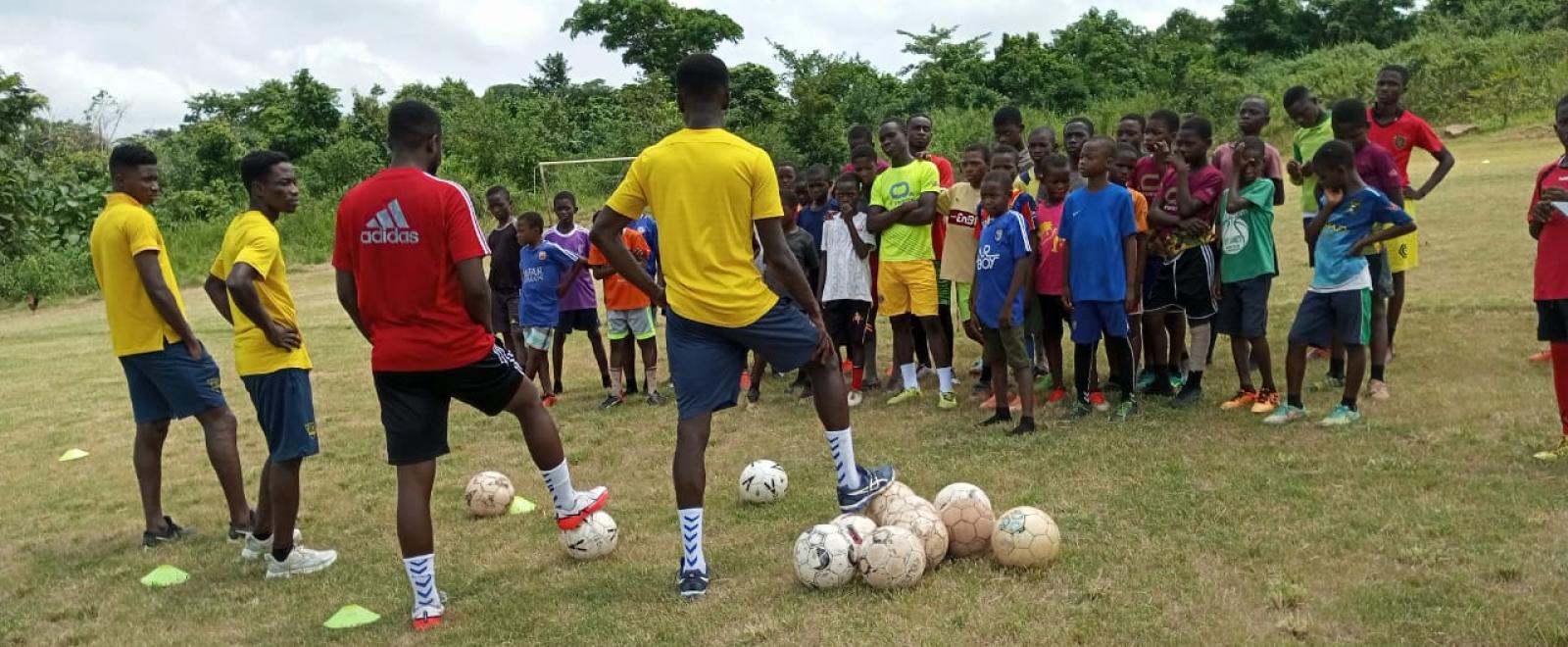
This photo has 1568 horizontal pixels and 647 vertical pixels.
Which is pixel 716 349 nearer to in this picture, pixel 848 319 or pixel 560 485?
pixel 560 485

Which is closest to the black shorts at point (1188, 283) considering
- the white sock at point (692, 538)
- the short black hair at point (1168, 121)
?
the short black hair at point (1168, 121)

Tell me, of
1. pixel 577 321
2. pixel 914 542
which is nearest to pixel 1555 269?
pixel 914 542

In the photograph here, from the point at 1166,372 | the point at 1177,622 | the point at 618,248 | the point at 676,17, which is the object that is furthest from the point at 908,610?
the point at 676,17

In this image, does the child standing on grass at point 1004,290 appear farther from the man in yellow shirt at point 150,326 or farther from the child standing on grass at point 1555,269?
the man in yellow shirt at point 150,326

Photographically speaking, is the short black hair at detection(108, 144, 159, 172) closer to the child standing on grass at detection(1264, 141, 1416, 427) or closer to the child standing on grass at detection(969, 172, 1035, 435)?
the child standing on grass at detection(969, 172, 1035, 435)

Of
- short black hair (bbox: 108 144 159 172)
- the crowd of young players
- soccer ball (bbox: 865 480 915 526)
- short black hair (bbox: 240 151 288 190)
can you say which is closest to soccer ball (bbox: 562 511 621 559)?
the crowd of young players

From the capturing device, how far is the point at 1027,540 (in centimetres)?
457

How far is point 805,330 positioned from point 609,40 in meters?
50.3

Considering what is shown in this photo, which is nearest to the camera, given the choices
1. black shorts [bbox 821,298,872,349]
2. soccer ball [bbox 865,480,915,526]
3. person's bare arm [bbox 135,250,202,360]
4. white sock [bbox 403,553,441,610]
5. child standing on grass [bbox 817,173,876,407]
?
white sock [bbox 403,553,441,610]

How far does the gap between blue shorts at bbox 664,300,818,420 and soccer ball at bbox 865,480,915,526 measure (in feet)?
2.70

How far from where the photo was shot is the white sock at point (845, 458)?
5.08 m

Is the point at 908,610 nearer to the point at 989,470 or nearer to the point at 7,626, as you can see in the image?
the point at 989,470

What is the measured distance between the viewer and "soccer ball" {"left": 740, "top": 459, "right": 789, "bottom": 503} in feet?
19.6

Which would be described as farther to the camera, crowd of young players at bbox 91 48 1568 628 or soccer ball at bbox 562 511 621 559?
soccer ball at bbox 562 511 621 559
